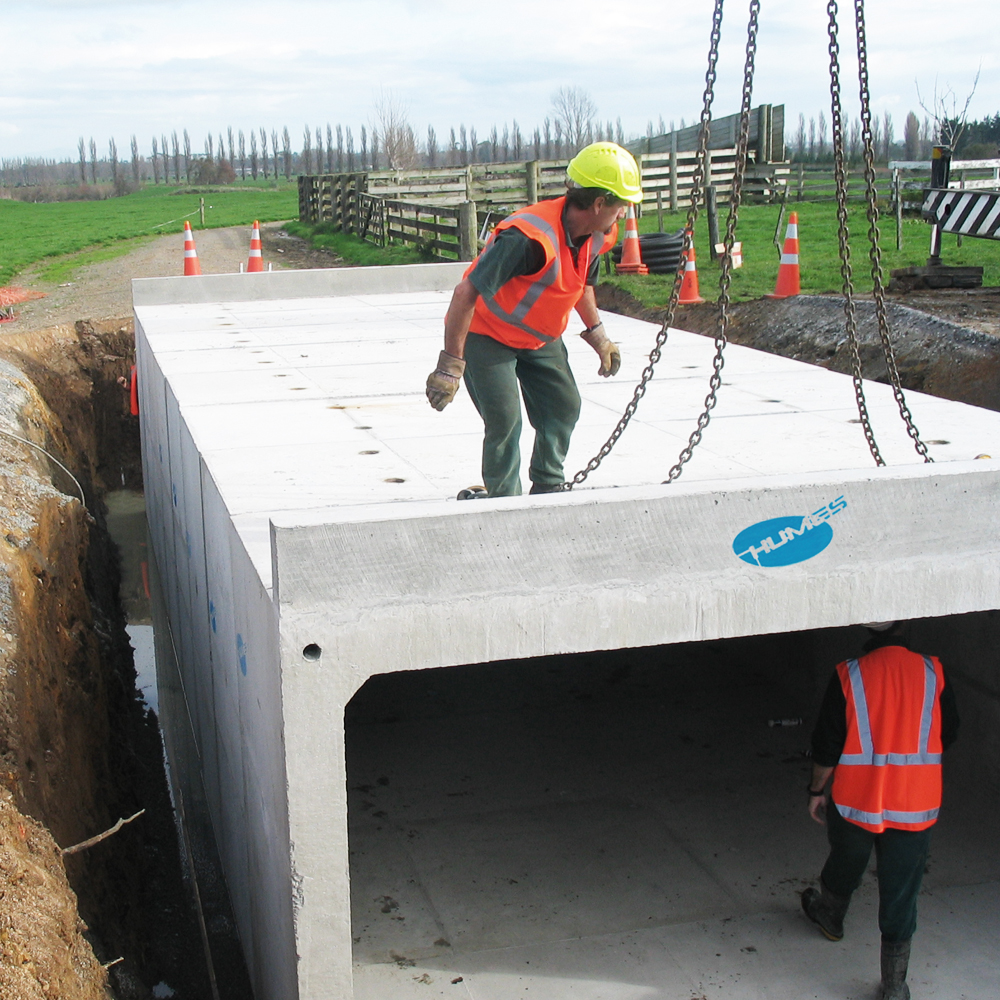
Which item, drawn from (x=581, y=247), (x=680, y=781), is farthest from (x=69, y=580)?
(x=581, y=247)

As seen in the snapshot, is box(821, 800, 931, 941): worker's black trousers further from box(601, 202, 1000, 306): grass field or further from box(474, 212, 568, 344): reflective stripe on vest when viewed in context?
box(601, 202, 1000, 306): grass field

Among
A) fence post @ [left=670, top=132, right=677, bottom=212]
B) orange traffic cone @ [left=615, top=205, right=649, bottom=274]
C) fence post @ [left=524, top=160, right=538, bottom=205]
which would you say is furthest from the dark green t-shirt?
fence post @ [left=670, top=132, right=677, bottom=212]

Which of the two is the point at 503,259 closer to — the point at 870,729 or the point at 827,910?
the point at 870,729

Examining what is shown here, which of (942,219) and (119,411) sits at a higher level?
(942,219)

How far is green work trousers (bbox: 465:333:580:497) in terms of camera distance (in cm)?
474

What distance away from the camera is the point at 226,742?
5.39 metres

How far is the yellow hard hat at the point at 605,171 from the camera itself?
4320 millimetres

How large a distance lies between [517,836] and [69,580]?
12.3ft

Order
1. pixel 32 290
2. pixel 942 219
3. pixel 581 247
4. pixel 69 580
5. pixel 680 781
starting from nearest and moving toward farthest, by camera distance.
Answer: pixel 581 247 < pixel 680 781 < pixel 69 580 < pixel 942 219 < pixel 32 290

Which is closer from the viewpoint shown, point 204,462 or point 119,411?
point 204,462

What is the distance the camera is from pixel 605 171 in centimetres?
432

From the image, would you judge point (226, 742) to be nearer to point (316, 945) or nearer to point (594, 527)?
point (316, 945)

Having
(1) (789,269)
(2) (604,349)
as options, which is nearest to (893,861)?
(2) (604,349)

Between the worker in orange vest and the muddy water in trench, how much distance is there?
9.59 ft
